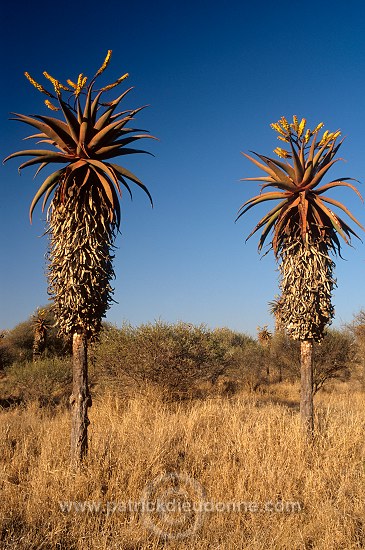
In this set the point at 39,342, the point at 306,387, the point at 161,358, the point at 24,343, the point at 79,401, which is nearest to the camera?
the point at 79,401

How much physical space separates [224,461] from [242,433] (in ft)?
4.87

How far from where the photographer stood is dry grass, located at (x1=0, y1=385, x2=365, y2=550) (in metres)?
4.88

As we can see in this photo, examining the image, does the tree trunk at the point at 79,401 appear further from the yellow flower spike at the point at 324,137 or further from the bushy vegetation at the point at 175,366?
the yellow flower spike at the point at 324,137

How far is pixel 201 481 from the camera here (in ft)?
22.0

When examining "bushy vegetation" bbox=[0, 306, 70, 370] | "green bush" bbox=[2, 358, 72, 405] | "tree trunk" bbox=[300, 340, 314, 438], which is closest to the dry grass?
"tree trunk" bbox=[300, 340, 314, 438]

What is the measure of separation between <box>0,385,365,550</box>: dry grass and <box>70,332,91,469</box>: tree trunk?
30 cm

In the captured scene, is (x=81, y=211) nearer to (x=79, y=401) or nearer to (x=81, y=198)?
(x=81, y=198)

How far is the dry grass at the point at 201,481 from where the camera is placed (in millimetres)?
4879

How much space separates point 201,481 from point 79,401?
231 centimetres

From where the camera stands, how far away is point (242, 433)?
28.2ft

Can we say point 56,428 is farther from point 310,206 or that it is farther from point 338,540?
point 310,206

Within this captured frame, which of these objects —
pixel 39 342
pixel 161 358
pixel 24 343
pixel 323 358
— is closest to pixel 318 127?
pixel 161 358

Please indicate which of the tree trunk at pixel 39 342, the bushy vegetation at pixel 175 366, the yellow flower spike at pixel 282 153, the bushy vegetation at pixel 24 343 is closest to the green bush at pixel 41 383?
the bushy vegetation at pixel 175 366

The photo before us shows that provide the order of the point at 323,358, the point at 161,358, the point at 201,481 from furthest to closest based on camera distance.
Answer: the point at 323,358
the point at 161,358
the point at 201,481
